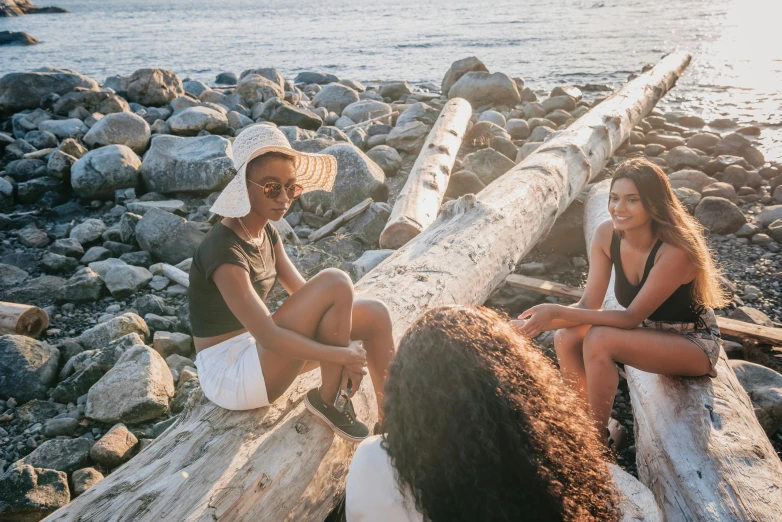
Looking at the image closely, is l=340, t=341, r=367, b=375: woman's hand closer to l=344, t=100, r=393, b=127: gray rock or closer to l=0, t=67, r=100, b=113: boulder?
l=344, t=100, r=393, b=127: gray rock

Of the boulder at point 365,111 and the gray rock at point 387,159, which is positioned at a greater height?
the gray rock at point 387,159

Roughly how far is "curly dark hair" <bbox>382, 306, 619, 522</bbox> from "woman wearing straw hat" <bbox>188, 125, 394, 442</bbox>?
1068 millimetres

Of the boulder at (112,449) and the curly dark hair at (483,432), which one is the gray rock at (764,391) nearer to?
the curly dark hair at (483,432)

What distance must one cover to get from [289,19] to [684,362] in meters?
55.1

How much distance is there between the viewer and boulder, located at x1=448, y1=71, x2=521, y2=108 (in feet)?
45.2

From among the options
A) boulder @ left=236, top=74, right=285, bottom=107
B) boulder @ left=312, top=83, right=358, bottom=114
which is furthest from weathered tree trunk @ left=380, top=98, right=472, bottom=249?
boulder @ left=236, top=74, right=285, bottom=107

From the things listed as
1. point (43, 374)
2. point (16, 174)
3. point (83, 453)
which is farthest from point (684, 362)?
point (16, 174)

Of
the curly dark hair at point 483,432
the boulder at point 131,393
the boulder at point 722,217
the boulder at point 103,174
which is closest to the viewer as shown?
the curly dark hair at point 483,432

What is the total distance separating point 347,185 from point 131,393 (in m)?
4.34

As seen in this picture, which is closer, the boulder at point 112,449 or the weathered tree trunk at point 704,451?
the weathered tree trunk at point 704,451

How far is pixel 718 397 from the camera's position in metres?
3.12

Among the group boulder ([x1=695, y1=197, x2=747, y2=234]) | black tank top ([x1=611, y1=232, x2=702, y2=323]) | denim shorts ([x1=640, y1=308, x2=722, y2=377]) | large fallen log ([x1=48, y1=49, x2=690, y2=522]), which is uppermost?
black tank top ([x1=611, y1=232, x2=702, y2=323])

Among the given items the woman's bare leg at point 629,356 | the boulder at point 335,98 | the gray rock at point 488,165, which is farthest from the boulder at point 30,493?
the boulder at point 335,98

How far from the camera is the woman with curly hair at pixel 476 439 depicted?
1.68 metres
